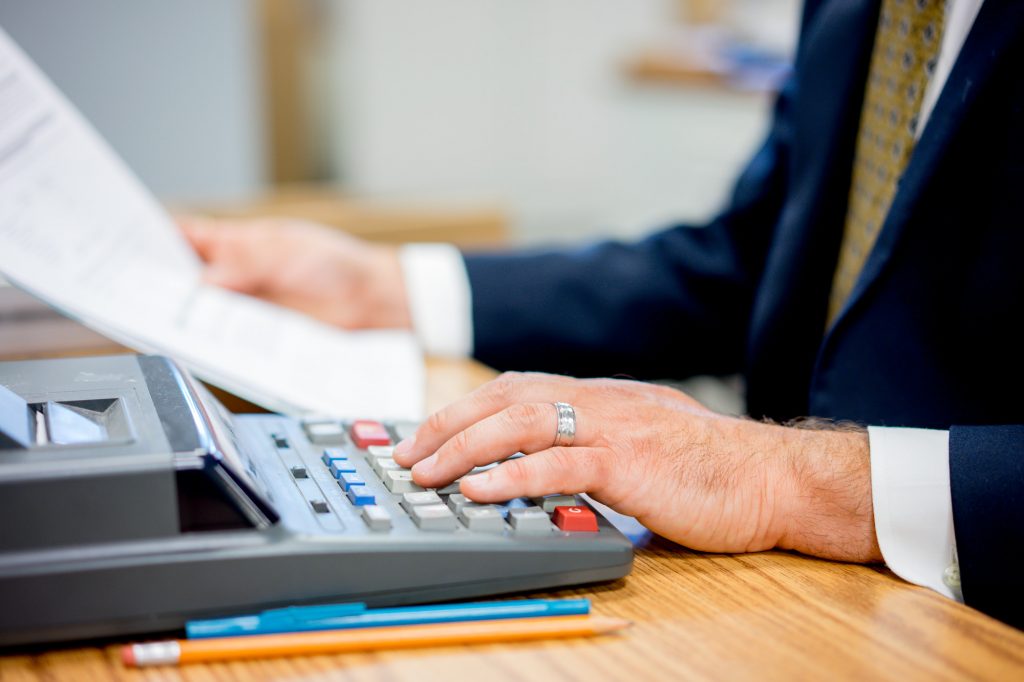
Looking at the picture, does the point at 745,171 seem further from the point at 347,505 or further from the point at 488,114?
the point at 488,114

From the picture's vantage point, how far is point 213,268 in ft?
3.01

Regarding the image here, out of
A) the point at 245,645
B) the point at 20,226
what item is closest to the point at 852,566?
the point at 245,645

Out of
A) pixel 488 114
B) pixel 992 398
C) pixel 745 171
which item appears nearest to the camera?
pixel 992 398

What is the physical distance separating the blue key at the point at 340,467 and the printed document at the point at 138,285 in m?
0.16

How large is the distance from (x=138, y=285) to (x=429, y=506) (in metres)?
0.39

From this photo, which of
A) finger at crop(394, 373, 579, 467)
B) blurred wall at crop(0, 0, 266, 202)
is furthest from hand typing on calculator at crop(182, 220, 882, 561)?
blurred wall at crop(0, 0, 266, 202)

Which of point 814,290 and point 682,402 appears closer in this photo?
point 682,402

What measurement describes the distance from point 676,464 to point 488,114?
281cm

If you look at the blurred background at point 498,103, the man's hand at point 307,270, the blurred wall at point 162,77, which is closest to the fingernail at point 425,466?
the man's hand at point 307,270

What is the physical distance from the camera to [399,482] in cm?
50

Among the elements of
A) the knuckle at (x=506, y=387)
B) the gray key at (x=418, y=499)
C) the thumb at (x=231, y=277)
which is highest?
the thumb at (x=231, y=277)

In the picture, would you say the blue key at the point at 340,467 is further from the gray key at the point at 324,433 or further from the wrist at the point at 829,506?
the wrist at the point at 829,506

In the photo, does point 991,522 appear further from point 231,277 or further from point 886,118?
point 231,277

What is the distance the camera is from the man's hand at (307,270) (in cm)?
94
